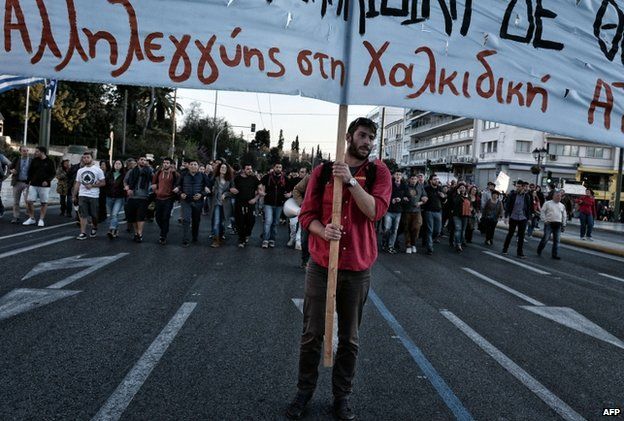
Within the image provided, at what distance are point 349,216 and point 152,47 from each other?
1590 millimetres

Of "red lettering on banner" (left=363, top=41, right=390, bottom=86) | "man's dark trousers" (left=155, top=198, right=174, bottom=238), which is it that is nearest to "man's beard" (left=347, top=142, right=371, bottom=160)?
"red lettering on banner" (left=363, top=41, right=390, bottom=86)

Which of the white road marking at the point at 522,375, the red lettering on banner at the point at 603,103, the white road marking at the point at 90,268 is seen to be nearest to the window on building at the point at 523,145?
the white road marking at the point at 90,268

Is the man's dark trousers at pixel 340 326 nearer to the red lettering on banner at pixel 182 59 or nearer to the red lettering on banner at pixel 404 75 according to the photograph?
the red lettering on banner at pixel 404 75

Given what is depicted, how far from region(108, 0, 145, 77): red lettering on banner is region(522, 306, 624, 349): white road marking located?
547 centimetres

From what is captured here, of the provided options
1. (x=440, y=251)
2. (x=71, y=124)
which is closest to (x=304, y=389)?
(x=440, y=251)

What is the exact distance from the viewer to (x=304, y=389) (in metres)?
3.39

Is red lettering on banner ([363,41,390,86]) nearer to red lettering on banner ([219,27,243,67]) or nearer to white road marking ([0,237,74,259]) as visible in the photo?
red lettering on banner ([219,27,243,67])

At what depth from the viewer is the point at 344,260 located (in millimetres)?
3344

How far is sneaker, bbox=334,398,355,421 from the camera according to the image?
3303 millimetres

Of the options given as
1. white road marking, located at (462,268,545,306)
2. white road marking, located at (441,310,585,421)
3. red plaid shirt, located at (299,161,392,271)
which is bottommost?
white road marking, located at (462,268,545,306)

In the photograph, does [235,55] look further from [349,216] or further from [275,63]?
[349,216]

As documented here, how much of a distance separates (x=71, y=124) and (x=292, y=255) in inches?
1471

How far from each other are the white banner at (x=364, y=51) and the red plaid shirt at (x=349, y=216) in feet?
1.69

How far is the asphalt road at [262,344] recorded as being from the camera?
354cm
